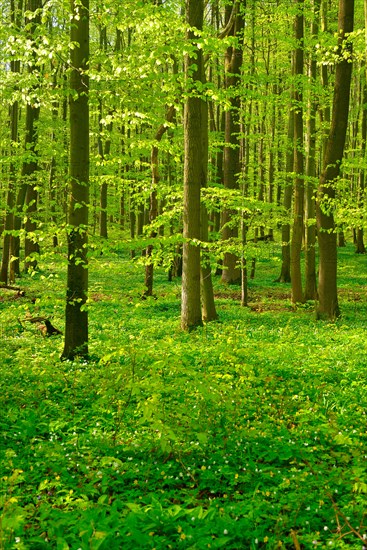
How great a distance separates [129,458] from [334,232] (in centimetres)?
1037

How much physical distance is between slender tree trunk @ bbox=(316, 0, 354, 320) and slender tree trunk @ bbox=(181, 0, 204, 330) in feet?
12.3

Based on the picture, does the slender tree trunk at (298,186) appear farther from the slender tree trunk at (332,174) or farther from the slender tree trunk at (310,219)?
the slender tree trunk at (332,174)

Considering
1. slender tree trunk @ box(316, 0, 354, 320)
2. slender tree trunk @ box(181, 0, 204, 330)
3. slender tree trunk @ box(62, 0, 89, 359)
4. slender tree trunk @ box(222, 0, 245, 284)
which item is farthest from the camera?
slender tree trunk @ box(222, 0, 245, 284)

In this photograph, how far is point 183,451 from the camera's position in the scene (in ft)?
18.5

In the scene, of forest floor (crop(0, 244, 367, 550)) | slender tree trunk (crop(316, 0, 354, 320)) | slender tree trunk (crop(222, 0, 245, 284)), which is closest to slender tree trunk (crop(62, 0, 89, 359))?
forest floor (crop(0, 244, 367, 550))

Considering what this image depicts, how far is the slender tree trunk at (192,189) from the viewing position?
11359 millimetres

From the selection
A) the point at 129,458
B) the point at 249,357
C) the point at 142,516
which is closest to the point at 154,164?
the point at 249,357

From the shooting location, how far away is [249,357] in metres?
9.56

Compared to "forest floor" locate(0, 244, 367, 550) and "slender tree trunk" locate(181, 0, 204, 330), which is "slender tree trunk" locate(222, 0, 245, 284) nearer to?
"slender tree trunk" locate(181, 0, 204, 330)

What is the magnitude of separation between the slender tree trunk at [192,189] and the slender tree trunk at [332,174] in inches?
147

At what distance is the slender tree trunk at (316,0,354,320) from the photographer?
1345 cm

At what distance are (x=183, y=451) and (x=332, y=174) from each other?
1068 cm

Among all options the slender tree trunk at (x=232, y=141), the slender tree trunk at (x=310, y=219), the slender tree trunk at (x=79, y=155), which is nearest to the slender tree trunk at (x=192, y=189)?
the slender tree trunk at (x=79, y=155)

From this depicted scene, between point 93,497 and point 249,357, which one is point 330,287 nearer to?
point 249,357
